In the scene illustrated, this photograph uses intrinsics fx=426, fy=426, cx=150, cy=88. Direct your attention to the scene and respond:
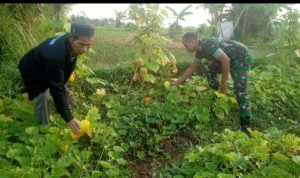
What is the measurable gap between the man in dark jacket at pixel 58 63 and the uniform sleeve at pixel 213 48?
67.0 inches

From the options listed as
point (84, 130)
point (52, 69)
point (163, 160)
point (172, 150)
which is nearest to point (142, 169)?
point (163, 160)

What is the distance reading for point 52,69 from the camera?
336cm

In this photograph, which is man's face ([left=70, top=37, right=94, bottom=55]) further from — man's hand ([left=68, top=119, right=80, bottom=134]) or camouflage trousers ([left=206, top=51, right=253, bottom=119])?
camouflage trousers ([left=206, top=51, right=253, bottom=119])

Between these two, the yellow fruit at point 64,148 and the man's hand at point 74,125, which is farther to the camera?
the yellow fruit at point 64,148

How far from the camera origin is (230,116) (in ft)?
17.4

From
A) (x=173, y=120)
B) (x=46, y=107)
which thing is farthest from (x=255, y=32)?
(x=46, y=107)

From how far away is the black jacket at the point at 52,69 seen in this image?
3377mm

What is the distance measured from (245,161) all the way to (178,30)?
3618mm

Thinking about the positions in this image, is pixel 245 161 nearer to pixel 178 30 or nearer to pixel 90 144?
pixel 90 144

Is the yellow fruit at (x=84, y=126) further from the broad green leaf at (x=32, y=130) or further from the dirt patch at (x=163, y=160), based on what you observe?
the dirt patch at (x=163, y=160)

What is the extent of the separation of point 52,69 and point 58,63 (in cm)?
7

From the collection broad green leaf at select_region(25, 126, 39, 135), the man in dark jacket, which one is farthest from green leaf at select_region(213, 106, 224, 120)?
broad green leaf at select_region(25, 126, 39, 135)

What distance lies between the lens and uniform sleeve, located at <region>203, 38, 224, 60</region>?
4715 mm

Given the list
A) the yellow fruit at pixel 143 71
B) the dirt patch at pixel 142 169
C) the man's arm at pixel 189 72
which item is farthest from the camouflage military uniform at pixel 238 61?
the dirt patch at pixel 142 169
